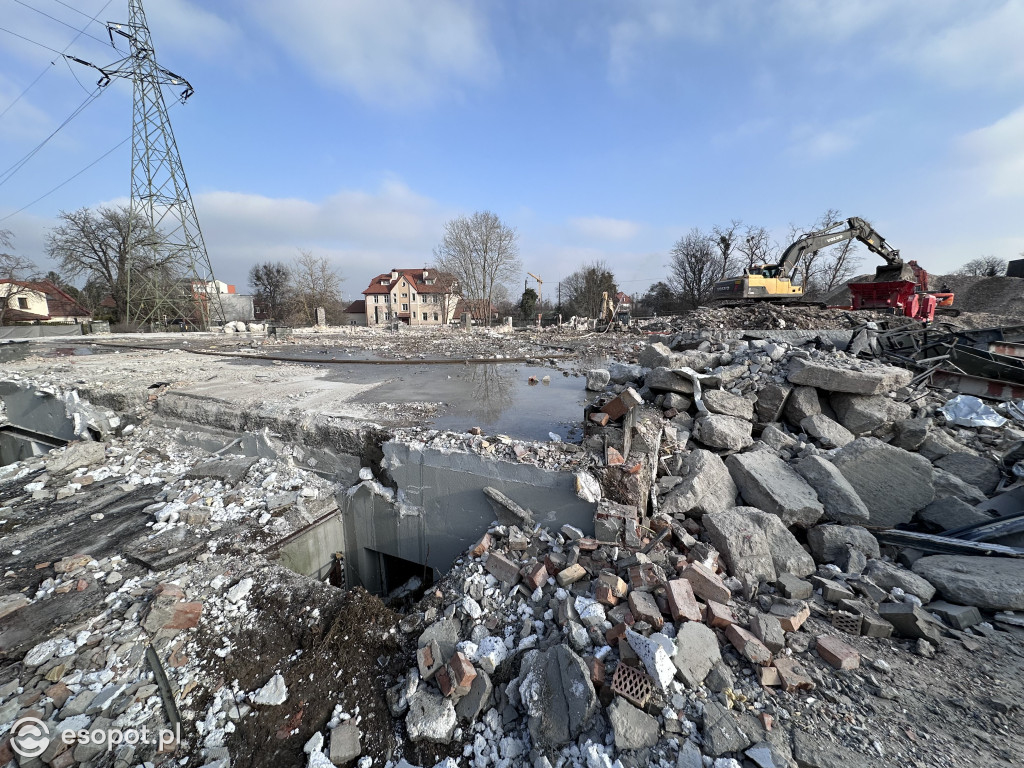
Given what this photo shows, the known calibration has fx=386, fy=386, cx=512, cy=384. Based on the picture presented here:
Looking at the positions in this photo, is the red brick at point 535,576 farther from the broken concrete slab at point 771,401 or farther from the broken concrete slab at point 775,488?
the broken concrete slab at point 771,401

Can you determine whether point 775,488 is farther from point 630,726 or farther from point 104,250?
point 104,250

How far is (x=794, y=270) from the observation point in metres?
13.8

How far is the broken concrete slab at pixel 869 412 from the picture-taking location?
412 centimetres

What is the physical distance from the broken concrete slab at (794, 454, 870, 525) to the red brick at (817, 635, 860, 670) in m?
1.44

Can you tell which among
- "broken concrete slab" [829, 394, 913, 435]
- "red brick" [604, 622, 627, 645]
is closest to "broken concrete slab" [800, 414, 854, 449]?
"broken concrete slab" [829, 394, 913, 435]

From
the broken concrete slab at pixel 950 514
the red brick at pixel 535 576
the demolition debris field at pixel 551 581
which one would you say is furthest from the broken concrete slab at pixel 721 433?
the red brick at pixel 535 576

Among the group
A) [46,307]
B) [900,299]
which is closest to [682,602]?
[900,299]

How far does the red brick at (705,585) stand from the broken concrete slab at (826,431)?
8.67 ft

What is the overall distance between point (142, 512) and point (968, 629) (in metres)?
6.22

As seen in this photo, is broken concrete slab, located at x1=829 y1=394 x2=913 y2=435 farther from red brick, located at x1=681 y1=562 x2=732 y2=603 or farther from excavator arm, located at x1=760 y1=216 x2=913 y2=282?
excavator arm, located at x1=760 y1=216 x2=913 y2=282

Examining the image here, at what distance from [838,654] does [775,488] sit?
1430 millimetres

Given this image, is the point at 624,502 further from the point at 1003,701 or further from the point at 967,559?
the point at 967,559

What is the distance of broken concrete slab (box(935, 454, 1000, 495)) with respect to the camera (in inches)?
A: 131

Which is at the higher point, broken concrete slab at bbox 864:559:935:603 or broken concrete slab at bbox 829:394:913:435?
broken concrete slab at bbox 829:394:913:435
